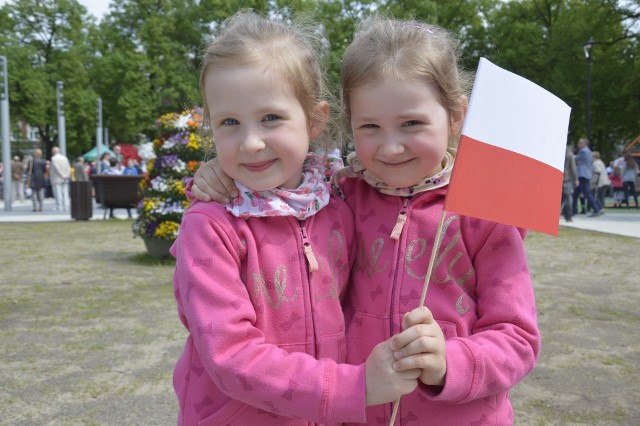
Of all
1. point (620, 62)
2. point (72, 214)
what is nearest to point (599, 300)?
point (72, 214)

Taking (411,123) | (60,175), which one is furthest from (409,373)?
(60,175)

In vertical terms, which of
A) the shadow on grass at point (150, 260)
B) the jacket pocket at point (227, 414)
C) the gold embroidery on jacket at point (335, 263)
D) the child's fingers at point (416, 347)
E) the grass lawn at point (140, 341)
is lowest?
the grass lawn at point (140, 341)

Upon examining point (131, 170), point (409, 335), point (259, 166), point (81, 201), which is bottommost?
point (81, 201)

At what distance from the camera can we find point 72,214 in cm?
1481

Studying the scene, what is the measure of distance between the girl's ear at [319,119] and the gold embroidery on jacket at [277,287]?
36cm

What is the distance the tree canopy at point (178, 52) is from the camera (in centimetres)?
2956

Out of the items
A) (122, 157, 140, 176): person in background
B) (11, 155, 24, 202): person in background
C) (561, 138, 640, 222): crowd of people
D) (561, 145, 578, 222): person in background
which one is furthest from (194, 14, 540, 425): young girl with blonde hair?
(11, 155, 24, 202): person in background

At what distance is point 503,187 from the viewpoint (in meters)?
1.49

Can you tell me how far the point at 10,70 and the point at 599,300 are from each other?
119 ft

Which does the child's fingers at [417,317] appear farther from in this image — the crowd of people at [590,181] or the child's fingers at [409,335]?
the crowd of people at [590,181]

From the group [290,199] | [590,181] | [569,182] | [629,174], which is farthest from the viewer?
[629,174]

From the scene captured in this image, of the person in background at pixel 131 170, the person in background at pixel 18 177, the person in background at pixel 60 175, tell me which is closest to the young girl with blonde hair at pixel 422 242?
the person in background at pixel 60 175

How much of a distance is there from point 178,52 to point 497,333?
38.1 m

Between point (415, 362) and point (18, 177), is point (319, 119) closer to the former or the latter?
point (415, 362)
